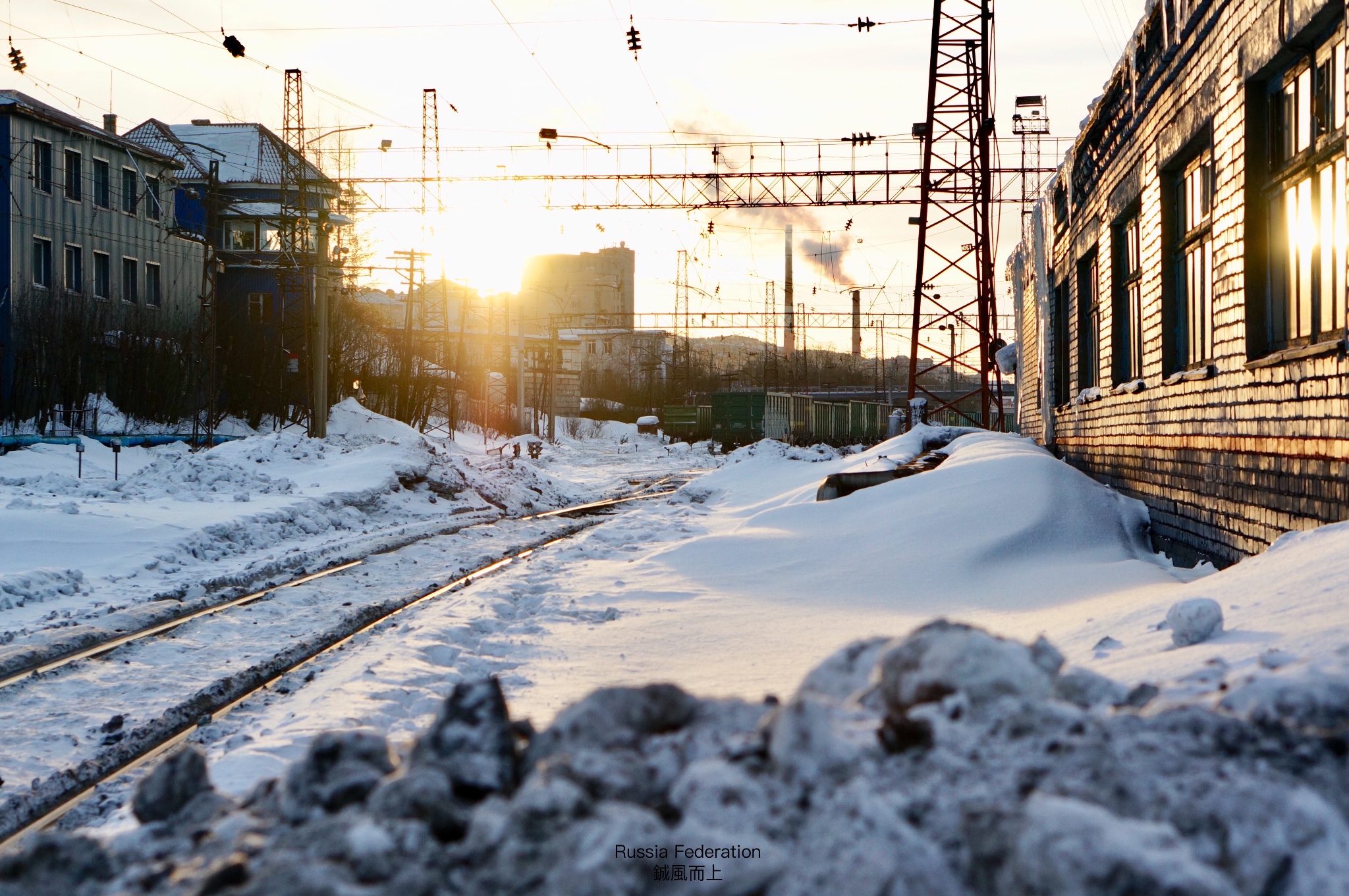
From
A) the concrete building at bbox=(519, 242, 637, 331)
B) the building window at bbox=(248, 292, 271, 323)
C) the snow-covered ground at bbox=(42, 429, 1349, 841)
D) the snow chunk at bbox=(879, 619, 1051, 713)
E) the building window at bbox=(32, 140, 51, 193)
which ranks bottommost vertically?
the snow-covered ground at bbox=(42, 429, 1349, 841)

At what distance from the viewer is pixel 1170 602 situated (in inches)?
180

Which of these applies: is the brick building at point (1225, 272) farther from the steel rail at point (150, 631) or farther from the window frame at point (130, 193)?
the window frame at point (130, 193)

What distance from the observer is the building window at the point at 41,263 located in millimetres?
28953

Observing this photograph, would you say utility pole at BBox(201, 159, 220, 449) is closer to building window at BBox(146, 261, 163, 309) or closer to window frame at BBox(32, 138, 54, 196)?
building window at BBox(146, 261, 163, 309)

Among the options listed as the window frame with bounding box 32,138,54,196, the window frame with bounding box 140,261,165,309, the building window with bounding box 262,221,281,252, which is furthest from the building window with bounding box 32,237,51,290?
the building window with bounding box 262,221,281,252

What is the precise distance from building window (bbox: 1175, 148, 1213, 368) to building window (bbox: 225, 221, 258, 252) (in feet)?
125

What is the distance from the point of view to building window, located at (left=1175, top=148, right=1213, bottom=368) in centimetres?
750

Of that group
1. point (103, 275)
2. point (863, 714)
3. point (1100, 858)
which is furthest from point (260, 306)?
point (1100, 858)

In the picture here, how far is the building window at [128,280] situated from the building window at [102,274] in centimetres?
55

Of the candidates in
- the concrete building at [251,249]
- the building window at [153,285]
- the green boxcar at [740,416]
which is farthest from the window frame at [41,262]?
the green boxcar at [740,416]

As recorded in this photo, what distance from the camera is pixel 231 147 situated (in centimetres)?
4319

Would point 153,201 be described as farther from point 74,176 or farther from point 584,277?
point 584,277

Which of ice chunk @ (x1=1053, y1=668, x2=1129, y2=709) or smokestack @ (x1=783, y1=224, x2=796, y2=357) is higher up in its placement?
smokestack @ (x1=783, y1=224, x2=796, y2=357)

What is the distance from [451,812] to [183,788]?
861 millimetres
